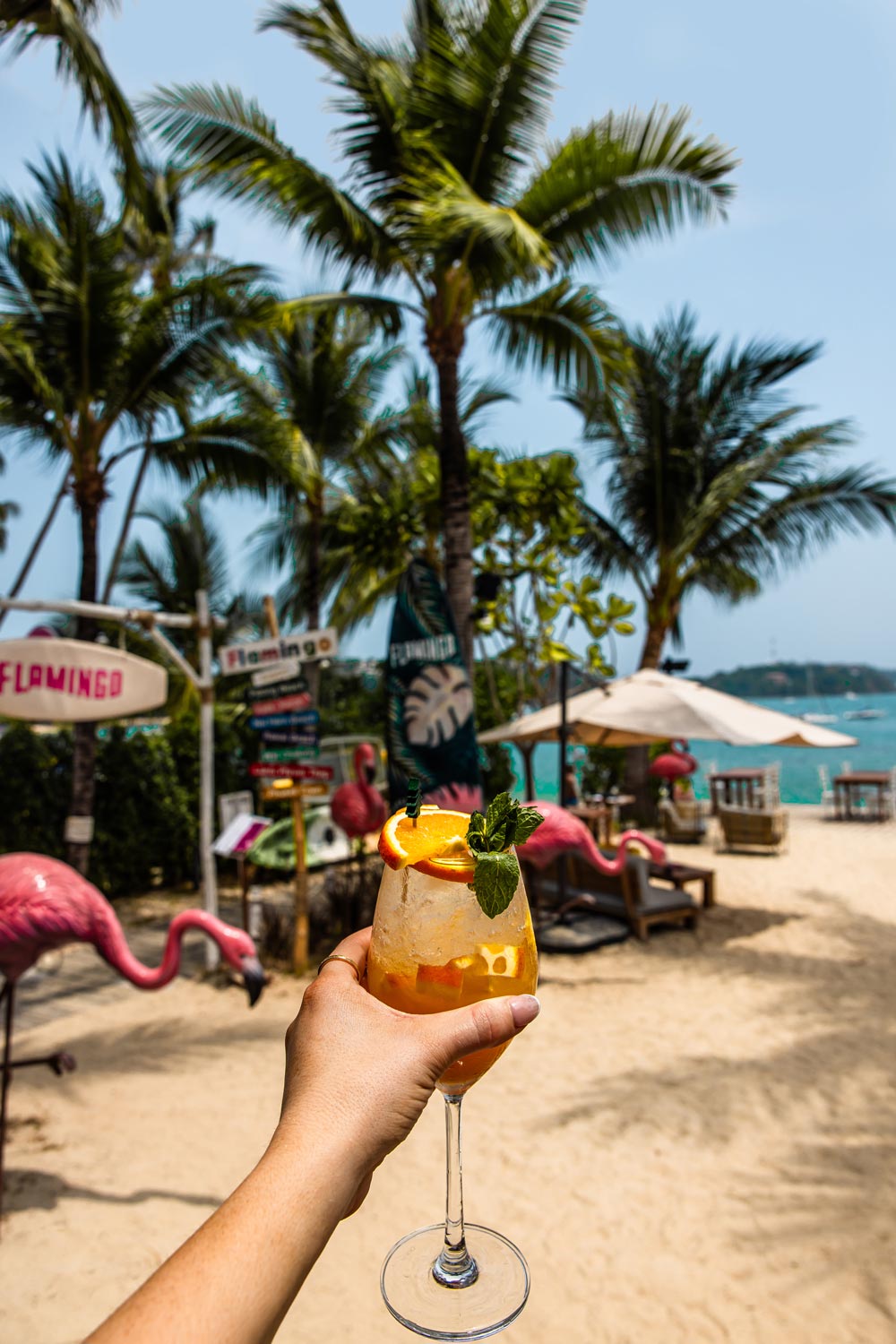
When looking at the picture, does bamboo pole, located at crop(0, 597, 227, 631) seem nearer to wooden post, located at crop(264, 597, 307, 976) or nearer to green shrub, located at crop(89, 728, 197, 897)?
wooden post, located at crop(264, 597, 307, 976)

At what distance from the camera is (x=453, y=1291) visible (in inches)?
36.4

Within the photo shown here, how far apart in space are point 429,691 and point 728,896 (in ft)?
16.6

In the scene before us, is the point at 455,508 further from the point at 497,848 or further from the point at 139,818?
the point at 497,848

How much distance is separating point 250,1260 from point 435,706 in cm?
601

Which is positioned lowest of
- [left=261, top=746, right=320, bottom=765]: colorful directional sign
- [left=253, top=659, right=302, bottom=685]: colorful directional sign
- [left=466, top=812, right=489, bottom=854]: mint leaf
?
[left=466, top=812, right=489, bottom=854]: mint leaf

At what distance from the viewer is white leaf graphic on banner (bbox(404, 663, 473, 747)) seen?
662cm

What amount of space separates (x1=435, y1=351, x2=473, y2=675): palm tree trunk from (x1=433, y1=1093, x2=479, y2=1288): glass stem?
6.44 meters

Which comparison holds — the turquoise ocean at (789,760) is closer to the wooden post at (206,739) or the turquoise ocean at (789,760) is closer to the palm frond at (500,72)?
the wooden post at (206,739)

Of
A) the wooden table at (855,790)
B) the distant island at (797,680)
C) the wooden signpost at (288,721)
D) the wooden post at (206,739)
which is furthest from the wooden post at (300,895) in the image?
the distant island at (797,680)

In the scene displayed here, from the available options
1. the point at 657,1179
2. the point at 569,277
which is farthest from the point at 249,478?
the point at 657,1179

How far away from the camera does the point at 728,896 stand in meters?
9.56

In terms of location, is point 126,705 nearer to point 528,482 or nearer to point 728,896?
point 528,482

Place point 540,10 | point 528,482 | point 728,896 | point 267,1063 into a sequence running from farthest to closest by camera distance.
→ point 528,482, point 728,896, point 540,10, point 267,1063

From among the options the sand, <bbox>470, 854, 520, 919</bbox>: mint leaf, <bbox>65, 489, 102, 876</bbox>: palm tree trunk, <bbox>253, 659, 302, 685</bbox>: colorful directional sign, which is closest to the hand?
<bbox>470, 854, 520, 919</bbox>: mint leaf
